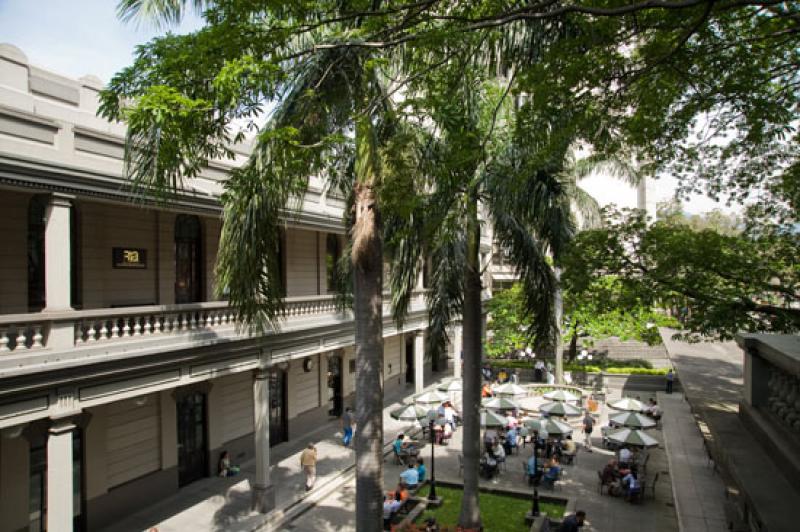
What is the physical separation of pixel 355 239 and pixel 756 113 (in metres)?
5.85

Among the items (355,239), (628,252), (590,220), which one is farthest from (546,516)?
(590,220)

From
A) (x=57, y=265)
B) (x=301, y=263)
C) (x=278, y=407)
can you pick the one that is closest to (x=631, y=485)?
(x=278, y=407)

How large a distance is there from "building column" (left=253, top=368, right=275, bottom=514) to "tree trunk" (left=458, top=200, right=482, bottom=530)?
495cm

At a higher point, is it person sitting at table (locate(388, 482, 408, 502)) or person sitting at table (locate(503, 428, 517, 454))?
person sitting at table (locate(388, 482, 408, 502))

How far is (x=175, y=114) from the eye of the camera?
5992 mm

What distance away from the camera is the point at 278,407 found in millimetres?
21453

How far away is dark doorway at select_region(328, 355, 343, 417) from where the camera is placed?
82.1ft

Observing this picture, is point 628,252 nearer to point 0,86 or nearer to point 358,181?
point 358,181

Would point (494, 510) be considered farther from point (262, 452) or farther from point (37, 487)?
point (37, 487)

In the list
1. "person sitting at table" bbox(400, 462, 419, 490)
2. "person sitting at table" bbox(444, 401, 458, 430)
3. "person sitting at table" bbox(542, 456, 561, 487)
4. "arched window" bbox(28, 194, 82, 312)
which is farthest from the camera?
"person sitting at table" bbox(444, 401, 458, 430)

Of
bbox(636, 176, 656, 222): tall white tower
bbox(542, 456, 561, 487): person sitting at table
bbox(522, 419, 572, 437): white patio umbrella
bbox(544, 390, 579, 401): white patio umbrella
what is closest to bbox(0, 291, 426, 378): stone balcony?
bbox(522, 419, 572, 437): white patio umbrella

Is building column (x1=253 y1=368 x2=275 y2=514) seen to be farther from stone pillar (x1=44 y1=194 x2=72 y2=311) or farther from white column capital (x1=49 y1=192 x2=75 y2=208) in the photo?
white column capital (x1=49 y1=192 x2=75 y2=208)

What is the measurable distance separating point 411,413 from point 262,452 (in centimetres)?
622

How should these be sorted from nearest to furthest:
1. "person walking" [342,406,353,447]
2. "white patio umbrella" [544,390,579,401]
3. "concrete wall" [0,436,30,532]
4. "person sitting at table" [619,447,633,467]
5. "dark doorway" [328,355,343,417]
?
"concrete wall" [0,436,30,532] < "person sitting at table" [619,447,633,467] < "person walking" [342,406,353,447] < "white patio umbrella" [544,390,579,401] < "dark doorway" [328,355,343,417]
